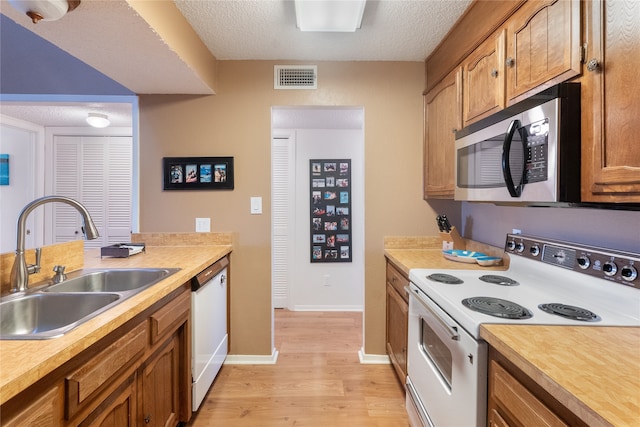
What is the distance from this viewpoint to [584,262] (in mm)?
1125

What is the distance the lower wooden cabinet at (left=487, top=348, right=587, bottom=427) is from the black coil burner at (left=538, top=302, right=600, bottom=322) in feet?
1.00

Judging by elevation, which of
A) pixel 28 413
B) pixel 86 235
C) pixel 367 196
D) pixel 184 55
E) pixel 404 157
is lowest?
pixel 28 413

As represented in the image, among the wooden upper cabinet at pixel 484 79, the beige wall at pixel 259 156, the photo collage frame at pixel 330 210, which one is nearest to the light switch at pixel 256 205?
the beige wall at pixel 259 156

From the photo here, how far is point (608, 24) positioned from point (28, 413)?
1793mm

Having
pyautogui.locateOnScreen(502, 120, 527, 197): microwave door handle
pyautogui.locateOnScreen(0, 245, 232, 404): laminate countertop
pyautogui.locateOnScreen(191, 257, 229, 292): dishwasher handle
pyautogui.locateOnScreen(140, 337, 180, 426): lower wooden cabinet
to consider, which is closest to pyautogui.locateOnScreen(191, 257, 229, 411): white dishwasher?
pyautogui.locateOnScreen(191, 257, 229, 292): dishwasher handle

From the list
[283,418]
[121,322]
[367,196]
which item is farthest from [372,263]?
[121,322]

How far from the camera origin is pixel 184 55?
1671mm

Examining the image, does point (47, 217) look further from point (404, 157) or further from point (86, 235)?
point (404, 157)

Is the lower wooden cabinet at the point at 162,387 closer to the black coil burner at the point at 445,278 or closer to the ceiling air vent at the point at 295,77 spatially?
the black coil burner at the point at 445,278

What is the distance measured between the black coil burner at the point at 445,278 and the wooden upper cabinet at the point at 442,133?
61 cm

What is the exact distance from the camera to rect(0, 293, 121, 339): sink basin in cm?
100

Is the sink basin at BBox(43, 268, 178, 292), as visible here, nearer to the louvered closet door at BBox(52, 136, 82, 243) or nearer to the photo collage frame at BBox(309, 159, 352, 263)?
the photo collage frame at BBox(309, 159, 352, 263)

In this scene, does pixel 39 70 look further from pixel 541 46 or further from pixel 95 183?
pixel 541 46

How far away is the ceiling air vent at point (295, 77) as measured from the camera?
87.1 inches
